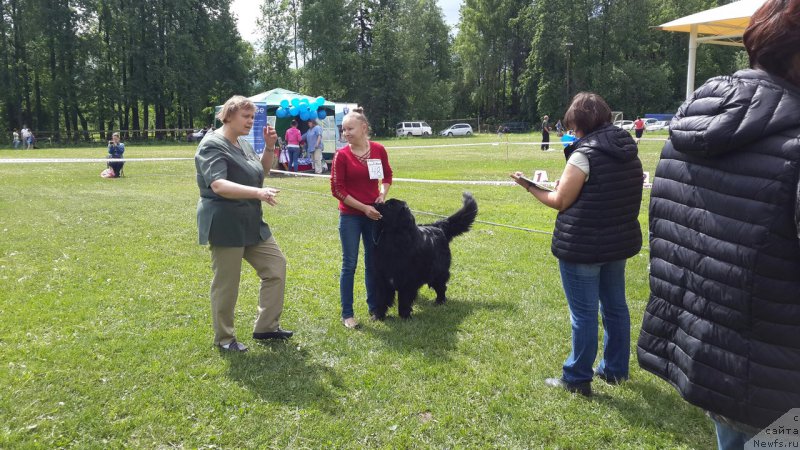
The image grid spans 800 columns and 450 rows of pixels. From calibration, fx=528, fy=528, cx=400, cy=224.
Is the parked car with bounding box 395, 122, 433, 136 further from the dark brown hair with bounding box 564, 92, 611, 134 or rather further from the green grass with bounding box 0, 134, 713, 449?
the dark brown hair with bounding box 564, 92, 611, 134

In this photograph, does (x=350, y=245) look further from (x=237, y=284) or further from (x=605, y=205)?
(x=605, y=205)

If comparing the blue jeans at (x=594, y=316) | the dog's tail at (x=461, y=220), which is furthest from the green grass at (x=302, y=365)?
the dog's tail at (x=461, y=220)

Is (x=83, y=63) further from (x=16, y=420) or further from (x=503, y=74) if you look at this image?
(x=16, y=420)

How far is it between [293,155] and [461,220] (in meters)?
13.3

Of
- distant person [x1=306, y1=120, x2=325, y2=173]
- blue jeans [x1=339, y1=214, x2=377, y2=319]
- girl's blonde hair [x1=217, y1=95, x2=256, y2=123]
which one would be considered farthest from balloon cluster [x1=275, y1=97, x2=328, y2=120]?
girl's blonde hair [x1=217, y1=95, x2=256, y2=123]

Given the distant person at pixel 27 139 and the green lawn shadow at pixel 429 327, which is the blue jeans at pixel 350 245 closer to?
the green lawn shadow at pixel 429 327

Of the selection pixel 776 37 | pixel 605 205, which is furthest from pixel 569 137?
pixel 776 37

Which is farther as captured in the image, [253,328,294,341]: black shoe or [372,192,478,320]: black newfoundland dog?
[372,192,478,320]: black newfoundland dog

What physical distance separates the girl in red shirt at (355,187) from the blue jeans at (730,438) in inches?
119

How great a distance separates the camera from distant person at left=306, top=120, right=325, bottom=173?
17.7m

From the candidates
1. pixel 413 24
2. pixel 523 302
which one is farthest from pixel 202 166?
pixel 413 24

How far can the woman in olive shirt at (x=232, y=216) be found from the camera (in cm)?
368

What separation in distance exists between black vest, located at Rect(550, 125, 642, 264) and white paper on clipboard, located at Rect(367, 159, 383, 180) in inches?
71.6

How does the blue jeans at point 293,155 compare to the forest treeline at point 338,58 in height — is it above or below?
below
